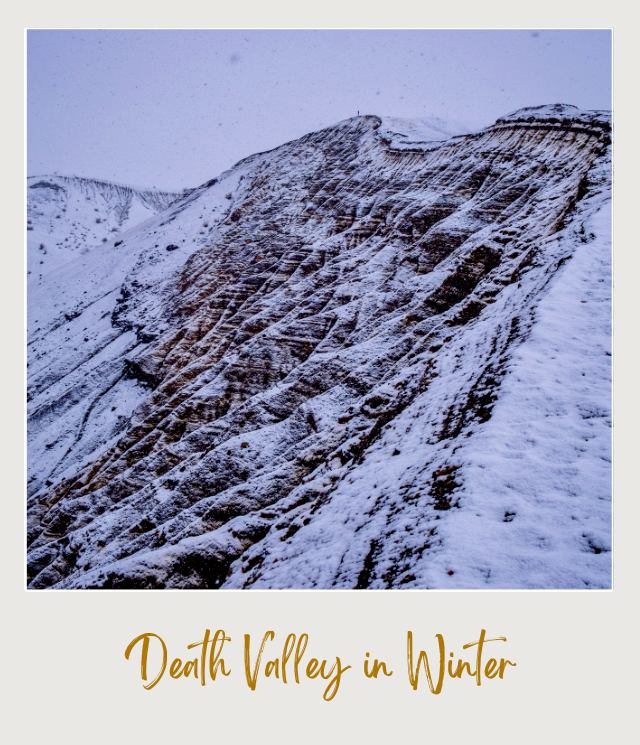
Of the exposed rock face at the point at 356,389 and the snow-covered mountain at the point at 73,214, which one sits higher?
the snow-covered mountain at the point at 73,214

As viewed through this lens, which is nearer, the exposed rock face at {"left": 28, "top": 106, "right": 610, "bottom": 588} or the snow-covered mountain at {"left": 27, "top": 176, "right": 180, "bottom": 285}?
the exposed rock face at {"left": 28, "top": 106, "right": 610, "bottom": 588}

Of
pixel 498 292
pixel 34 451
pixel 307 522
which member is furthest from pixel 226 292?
pixel 307 522

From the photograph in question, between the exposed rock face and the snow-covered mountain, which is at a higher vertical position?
the snow-covered mountain

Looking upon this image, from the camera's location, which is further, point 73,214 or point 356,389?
point 73,214

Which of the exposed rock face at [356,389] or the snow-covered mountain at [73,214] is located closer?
the exposed rock face at [356,389]

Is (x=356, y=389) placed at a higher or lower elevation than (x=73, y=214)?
lower
